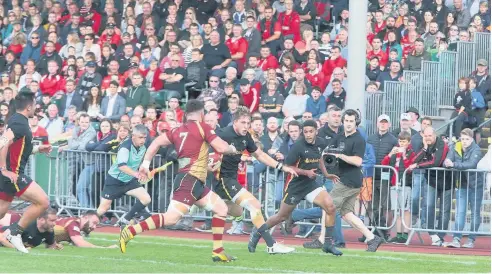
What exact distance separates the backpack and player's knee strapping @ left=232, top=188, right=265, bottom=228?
705cm

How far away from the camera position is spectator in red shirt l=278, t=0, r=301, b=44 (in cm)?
2519

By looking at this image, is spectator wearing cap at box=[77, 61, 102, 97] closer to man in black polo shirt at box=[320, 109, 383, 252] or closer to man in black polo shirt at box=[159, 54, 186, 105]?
man in black polo shirt at box=[159, 54, 186, 105]

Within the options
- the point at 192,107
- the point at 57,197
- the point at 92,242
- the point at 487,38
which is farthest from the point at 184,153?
the point at 487,38

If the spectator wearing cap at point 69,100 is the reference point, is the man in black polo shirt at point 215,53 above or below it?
above

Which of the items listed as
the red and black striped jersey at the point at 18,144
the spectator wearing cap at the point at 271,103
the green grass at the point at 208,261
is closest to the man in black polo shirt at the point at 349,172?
the green grass at the point at 208,261

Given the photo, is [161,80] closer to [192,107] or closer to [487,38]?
[487,38]

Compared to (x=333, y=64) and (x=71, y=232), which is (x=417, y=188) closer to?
(x=71, y=232)

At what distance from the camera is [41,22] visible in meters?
29.3

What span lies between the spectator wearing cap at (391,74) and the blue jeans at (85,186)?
18.2ft

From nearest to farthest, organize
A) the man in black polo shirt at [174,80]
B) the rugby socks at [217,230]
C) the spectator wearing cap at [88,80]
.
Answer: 1. the rugby socks at [217,230]
2. the man in black polo shirt at [174,80]
3. the spectator wearing cap at [88,80]

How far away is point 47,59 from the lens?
1069 inches

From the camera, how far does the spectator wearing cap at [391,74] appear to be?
22.6 m

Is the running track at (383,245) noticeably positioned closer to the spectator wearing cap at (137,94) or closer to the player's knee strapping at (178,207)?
the player's knee strapping at (178,207)

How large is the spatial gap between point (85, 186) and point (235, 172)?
5.17 m
